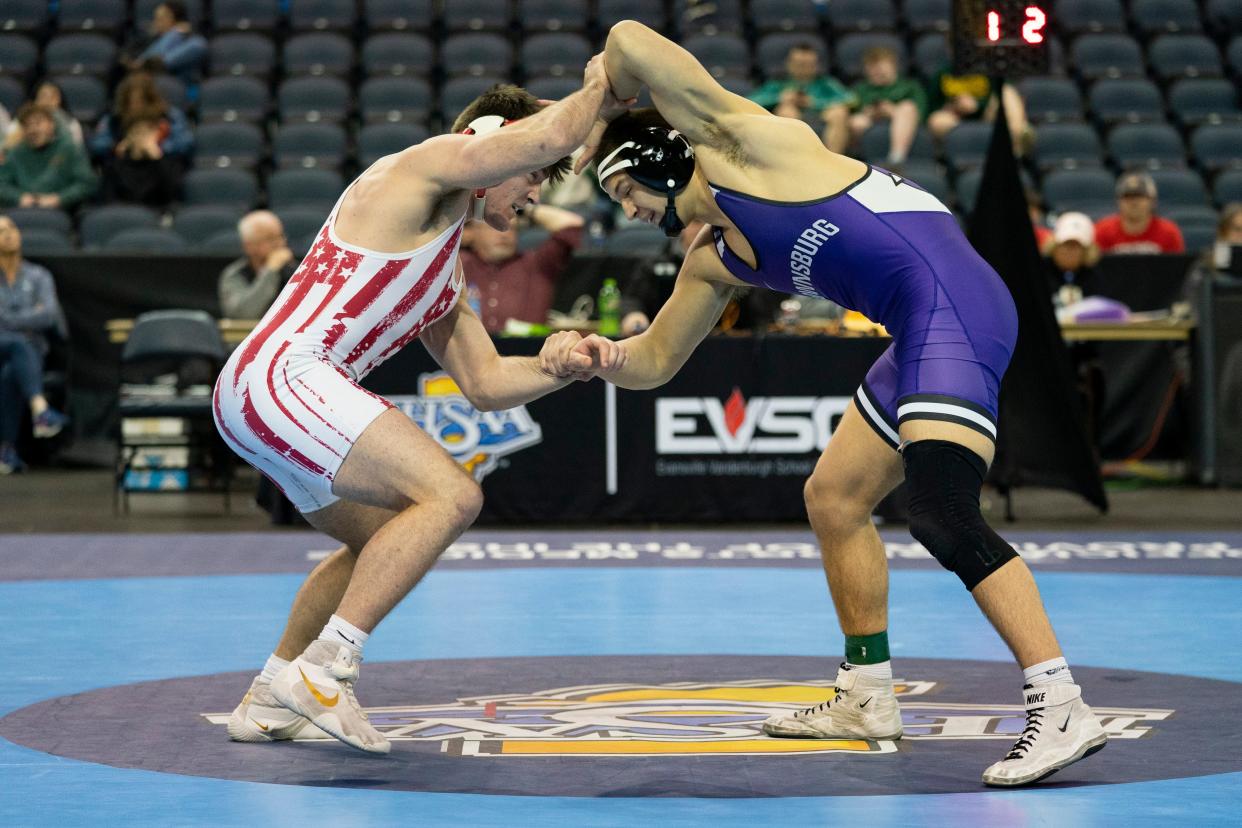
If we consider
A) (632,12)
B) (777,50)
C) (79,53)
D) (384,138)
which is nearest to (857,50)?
(777,50)

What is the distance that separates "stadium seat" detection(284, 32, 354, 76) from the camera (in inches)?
525

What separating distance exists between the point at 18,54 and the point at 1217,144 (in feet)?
28.0

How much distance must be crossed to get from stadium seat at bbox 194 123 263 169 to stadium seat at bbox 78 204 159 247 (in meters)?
0.77

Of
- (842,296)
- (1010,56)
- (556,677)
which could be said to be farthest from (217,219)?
(842,296)

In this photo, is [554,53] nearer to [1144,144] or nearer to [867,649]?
[1144,144]

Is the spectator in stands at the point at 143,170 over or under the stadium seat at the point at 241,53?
under

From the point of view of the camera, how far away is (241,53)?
13.4 meters

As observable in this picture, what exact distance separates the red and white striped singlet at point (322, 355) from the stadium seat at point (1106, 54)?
34.6ft

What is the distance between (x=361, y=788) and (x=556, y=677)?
1351 mm

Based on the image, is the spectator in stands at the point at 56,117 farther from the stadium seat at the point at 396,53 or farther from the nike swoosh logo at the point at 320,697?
the nike swoosh logo at the point at 320,697

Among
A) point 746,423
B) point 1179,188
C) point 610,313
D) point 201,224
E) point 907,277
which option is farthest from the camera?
point 1179,188

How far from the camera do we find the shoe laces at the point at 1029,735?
352 cm

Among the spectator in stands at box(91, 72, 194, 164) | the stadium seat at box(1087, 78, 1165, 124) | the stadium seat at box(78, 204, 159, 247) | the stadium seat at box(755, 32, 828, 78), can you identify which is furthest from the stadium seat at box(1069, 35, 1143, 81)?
the stadium seat at box(78, 204, 159, 247)

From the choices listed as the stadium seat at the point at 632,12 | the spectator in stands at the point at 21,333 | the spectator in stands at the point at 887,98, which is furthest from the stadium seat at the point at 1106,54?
the spectator in stands at the point at 21,333
